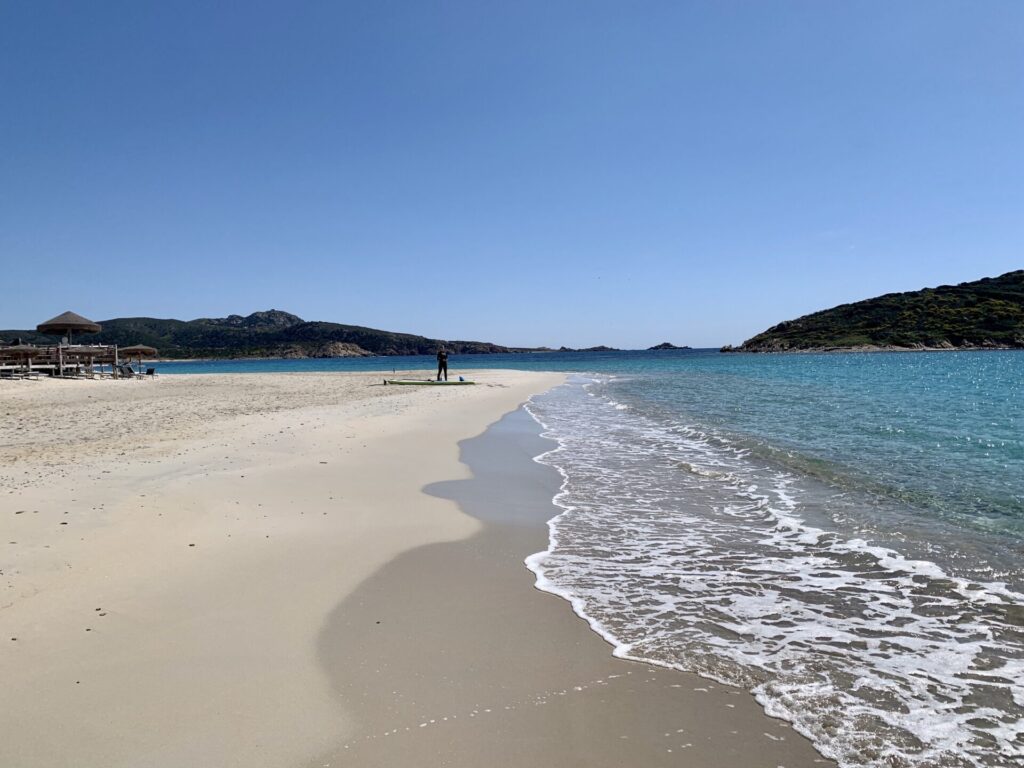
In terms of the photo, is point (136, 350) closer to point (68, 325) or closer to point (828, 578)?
point (68, 325)

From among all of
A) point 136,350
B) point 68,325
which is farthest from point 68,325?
point 136,350

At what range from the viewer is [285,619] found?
4359 millimetres

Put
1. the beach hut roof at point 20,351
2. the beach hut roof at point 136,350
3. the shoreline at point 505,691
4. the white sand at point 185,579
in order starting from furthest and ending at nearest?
the beach hut roof at point 136,350 → the beach hut roof at point 20,351 → the white sand at point 185,579 → the shoreline at point 505,691

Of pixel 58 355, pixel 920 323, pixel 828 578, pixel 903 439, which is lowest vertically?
pixel 828 578

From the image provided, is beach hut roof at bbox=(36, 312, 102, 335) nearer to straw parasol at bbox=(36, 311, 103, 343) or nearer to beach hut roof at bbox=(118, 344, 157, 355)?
straw parasol at bbox=(36, 311, 103, 343)

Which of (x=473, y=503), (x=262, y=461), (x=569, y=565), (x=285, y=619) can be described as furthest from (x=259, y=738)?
(x=262, y=461)

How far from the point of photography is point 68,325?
127 ft

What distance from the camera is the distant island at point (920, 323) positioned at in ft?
389

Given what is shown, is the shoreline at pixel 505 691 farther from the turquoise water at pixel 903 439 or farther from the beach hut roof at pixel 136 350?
the beach hut roof at pixel 136 350

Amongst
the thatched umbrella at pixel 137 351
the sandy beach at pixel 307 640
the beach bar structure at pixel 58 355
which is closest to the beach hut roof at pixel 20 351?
the beach bar structure at pixel 58 355

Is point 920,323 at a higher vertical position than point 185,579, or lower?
higher

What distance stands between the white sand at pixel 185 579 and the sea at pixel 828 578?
6.69ft

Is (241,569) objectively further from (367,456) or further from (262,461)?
(367,456)

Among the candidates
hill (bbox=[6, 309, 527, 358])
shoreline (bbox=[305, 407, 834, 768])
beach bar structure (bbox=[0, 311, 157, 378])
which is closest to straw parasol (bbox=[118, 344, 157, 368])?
beach bar structure (bbox=[0, 311, 157, 378])
